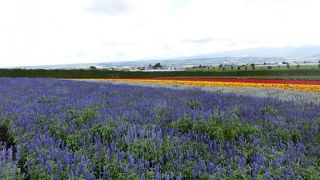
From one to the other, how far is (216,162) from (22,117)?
178 inches

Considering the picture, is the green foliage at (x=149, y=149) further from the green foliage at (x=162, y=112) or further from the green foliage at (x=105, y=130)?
the green foliage at (x=162, y=112)

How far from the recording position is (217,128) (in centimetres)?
582

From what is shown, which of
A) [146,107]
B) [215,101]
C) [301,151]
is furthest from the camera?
[215,101]

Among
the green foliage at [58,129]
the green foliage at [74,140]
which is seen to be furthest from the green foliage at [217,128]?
the green foliage at [58,129]

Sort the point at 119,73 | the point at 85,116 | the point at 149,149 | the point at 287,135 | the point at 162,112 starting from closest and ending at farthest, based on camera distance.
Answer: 1. the point at 149,149
2. the point at 287,135
3. the point at 85,116
4. the point at 162,112
5. the point at 119,73

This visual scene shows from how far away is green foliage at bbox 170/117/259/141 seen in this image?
569cm

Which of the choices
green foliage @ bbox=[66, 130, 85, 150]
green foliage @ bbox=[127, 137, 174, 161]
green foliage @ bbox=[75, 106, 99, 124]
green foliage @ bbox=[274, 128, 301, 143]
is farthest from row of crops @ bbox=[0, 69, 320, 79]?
green foliage @ bbox=[127, 137, 174, 161]

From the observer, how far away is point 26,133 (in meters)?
5.84

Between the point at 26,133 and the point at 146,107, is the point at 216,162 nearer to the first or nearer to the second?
the point at 26,133

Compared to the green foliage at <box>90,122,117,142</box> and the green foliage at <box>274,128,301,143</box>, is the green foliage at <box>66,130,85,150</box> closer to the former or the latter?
the green foliage at <box>90,122,117,142</box>

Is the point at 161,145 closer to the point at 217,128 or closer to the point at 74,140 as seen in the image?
the point at 217,128

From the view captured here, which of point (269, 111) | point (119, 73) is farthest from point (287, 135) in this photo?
point (119, 73)

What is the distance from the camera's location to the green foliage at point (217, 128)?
569 centimetres

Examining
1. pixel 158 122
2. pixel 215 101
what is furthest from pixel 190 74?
pixel 158 122
